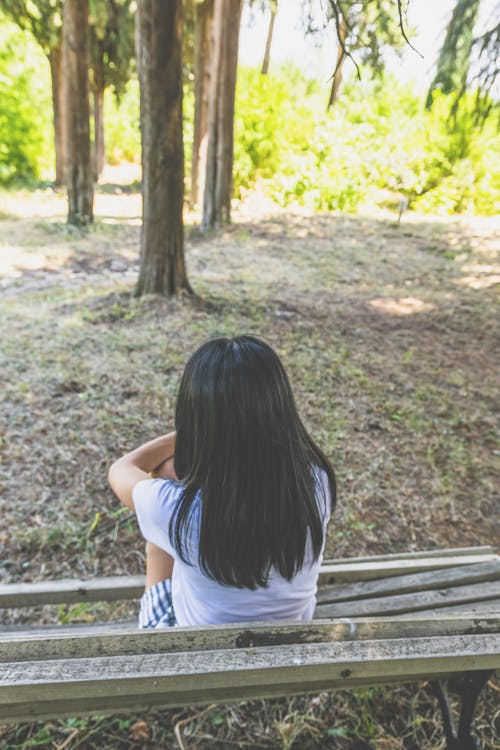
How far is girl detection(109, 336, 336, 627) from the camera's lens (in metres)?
1.23

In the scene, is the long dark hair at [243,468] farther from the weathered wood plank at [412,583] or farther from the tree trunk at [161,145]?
the tree trunk at [161,145]

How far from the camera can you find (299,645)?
1.05 meters

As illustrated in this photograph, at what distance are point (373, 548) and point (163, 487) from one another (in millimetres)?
1838

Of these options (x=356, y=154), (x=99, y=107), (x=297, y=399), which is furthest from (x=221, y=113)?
(x=99, y=107)

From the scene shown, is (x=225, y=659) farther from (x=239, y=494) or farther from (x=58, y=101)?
(x=58, y=101)

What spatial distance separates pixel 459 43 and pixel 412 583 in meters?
5.64

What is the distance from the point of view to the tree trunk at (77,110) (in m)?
9.10

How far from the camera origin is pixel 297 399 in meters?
4.11

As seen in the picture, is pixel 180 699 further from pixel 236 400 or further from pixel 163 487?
pixel 236 400

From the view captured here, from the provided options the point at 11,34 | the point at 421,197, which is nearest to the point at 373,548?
the point at 421,197

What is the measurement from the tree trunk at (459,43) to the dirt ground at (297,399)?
102 inches

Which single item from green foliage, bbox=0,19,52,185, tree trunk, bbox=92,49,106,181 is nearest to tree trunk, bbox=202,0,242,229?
tree trunk, bbox=92,49,106,181

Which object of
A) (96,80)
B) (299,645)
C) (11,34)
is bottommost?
(299,645)

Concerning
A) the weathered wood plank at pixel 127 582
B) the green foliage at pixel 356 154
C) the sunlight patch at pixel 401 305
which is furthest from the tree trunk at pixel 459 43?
the green foliage at pixel 356 154
